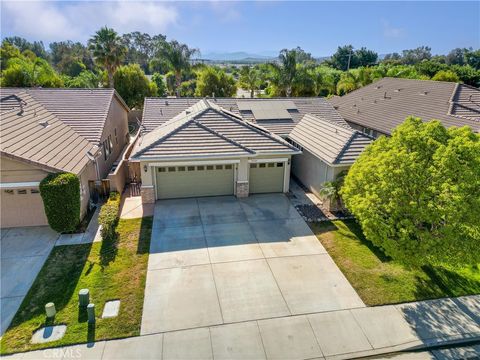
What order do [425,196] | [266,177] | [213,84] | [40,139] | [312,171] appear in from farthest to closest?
[213,84], [312,171], [266,177], [40,139], [425,196]

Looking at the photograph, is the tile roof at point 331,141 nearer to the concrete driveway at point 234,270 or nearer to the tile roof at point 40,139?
the concrete driveway at point 234,270

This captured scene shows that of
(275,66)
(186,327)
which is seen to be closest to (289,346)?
(186,327)

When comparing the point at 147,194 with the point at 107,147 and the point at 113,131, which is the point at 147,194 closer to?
the point at 107,147

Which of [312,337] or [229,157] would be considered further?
[229,157]

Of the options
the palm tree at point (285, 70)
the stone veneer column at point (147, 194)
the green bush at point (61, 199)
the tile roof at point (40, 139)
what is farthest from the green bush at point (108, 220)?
the palm tree at point (285, 70)

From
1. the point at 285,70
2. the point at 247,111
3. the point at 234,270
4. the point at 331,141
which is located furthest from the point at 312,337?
the point at 285,70

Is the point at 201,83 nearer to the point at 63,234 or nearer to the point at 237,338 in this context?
the point at 63,234
